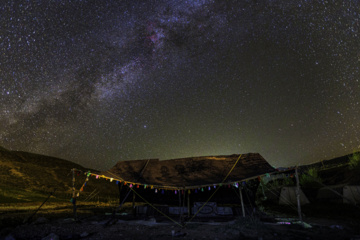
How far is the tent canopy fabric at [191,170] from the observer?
11203 millimetres

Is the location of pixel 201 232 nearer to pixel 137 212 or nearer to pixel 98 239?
pixel 98 239

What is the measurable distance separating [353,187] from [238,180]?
10625 millimetres

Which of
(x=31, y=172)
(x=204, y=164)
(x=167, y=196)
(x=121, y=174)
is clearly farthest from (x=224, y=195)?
(x=31, y=172)

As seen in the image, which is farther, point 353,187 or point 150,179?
point 353,187

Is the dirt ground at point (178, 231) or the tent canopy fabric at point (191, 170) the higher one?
the tent canopy fabric at point (191, 170)

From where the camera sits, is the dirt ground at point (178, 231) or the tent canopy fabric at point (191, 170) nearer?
the dirt ground at point (178, 231)

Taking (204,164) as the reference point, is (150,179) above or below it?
below

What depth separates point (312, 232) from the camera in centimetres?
802

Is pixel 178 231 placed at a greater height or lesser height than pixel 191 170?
lesser

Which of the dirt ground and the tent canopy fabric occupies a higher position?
the tent canopy fabric

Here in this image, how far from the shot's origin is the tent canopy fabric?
36.8 feet

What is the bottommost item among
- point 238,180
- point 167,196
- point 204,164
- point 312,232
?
point 312,232

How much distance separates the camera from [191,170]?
42.8 ft

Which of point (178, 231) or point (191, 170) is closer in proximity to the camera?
point (178, 231)
